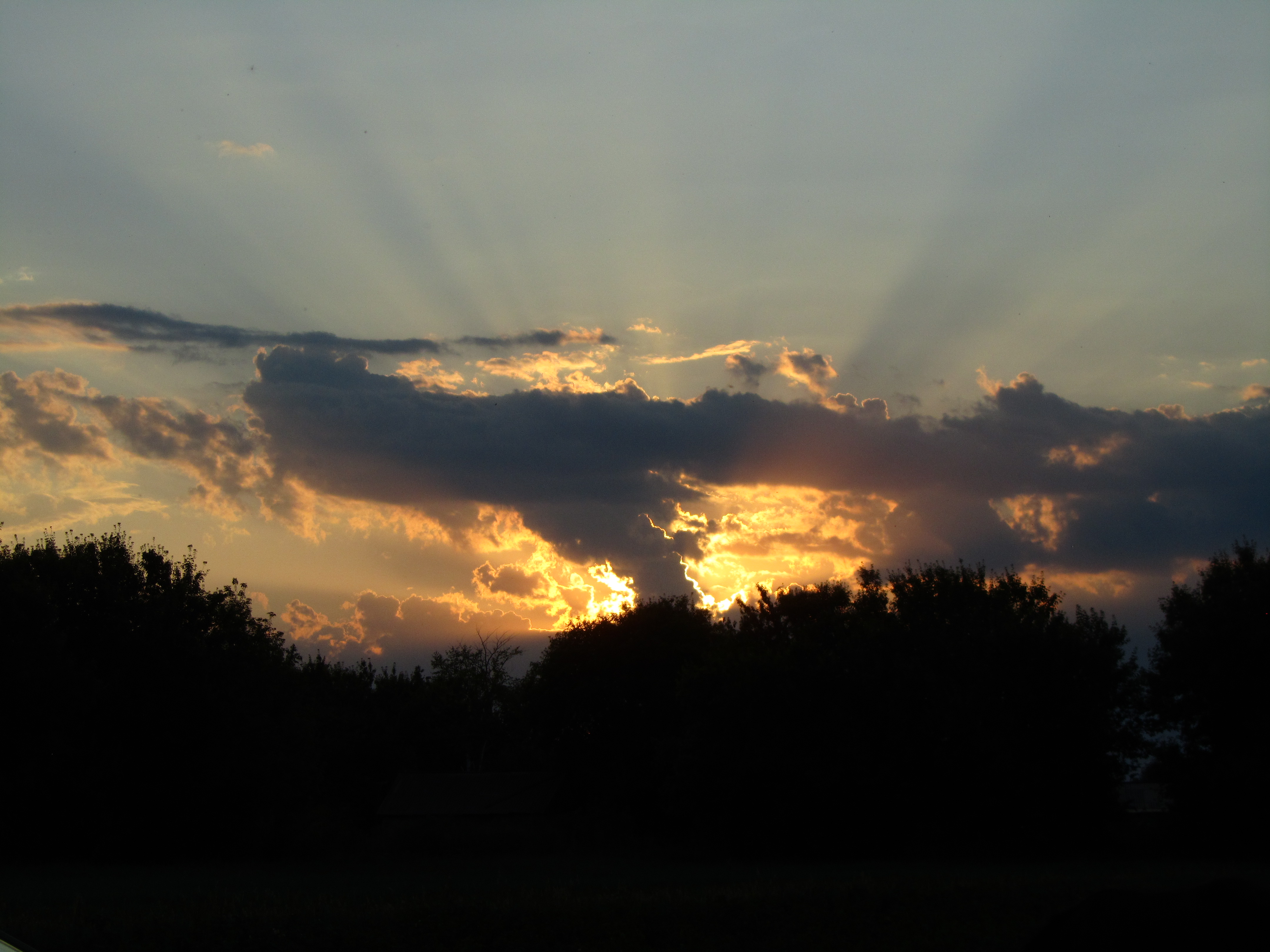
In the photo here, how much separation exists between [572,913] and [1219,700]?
112ft

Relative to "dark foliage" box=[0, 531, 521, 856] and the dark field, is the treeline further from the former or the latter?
the dark field

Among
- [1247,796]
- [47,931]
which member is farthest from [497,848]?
[47,931]

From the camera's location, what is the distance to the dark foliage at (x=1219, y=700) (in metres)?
40.0

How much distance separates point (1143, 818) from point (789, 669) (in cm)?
1819

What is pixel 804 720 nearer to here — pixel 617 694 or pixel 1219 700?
pixel 1219 700

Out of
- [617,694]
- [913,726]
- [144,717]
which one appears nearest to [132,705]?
[144,717]

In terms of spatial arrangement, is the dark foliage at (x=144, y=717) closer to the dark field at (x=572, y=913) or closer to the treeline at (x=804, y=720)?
the treeline at (x=804, y=720)

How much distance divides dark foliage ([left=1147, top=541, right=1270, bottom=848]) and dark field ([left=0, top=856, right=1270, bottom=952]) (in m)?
8.93

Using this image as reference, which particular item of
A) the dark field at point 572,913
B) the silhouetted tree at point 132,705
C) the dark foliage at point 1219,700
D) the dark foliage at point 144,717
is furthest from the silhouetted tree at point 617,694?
the dark field at point 572,913

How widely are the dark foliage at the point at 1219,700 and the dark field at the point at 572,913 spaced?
8932 mm

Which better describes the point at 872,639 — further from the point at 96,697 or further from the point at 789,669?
the point at 96,697

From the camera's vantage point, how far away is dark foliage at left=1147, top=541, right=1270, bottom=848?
1575 inches

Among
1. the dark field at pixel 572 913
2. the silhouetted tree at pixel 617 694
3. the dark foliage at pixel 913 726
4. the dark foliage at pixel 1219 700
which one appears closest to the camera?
the dark field at pixel 572 913

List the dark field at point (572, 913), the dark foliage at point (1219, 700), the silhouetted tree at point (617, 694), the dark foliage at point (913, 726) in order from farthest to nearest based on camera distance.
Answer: the silhouetted tree at point (617, 694) < the dark foliage at point (913, 726) < the dark foliage at point (1219, 700) < the dark field at point (572, 913)
